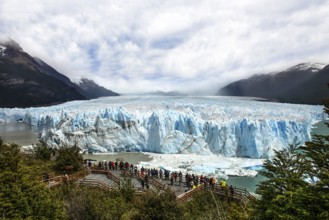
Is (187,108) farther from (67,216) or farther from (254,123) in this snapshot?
(67,216)

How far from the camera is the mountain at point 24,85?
113 metres

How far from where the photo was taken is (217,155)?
27156 millimetres

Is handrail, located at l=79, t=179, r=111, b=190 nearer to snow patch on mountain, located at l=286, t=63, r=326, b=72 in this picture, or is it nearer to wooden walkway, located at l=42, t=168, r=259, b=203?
wooden walkway, located at l=42, t=168, r=259, b=203

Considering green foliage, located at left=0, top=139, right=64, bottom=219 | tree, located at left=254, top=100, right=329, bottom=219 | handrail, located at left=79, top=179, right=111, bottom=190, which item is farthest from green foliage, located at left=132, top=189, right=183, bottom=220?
handrail, located at left=79, top=179, right=111, bottom=190

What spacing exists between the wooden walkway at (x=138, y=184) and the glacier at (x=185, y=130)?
984 cm

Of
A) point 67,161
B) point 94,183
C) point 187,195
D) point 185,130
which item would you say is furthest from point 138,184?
point 185,130

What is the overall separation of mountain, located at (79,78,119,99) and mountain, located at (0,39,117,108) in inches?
1416

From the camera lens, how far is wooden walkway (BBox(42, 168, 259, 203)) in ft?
→ 48.0

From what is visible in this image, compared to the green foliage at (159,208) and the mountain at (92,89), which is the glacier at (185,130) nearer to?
the green foliage at (159,208)

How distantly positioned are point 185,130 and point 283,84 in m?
112

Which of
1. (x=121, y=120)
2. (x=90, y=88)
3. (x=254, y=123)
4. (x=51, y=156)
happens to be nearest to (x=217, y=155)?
(x=254, y=123)

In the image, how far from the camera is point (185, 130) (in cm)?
2916

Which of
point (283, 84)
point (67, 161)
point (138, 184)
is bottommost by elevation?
point (138, 184)

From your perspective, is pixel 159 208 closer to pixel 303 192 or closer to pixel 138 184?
pixel 303 192
